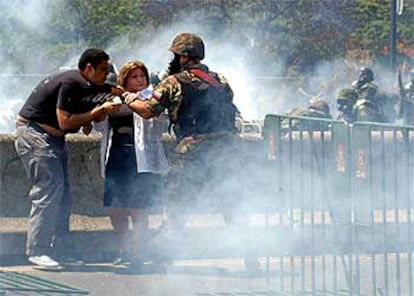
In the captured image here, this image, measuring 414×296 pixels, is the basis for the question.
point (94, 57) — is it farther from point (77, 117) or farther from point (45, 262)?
point (45, 262)

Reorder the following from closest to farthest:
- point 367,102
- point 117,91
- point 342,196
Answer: point 342,196
point 117,91
point 367,102

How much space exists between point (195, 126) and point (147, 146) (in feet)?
1.20

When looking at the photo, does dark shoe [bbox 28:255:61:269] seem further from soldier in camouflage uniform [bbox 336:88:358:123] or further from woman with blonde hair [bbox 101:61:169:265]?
soldier in camouflage uniform [bbox 336:88:358:123]

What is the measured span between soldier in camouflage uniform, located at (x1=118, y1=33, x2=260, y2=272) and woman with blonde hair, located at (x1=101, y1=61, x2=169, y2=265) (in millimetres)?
121

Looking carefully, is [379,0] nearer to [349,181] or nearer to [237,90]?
[237,90]

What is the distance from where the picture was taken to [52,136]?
659 centimetres

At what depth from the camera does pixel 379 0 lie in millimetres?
31438

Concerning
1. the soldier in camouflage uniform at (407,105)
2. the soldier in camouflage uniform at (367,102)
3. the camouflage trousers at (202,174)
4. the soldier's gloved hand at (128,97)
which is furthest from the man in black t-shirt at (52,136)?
the soldier in camouflage uniform at (407,105)

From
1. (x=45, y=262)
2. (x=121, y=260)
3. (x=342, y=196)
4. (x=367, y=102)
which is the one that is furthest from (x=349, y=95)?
(x=342, y=196)

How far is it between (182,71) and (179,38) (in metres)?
0.21

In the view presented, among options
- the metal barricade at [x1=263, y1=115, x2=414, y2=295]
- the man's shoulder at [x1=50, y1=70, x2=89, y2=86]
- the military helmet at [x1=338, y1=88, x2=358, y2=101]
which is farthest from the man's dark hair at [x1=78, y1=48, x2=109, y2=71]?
the military helmet at [x1=338, y1=88, x2=358, y2=101]

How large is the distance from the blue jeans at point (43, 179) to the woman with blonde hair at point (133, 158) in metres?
0.30

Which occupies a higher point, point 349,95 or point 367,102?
point 349,95

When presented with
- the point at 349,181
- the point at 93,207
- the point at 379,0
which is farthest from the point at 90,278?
the point at 379,0
